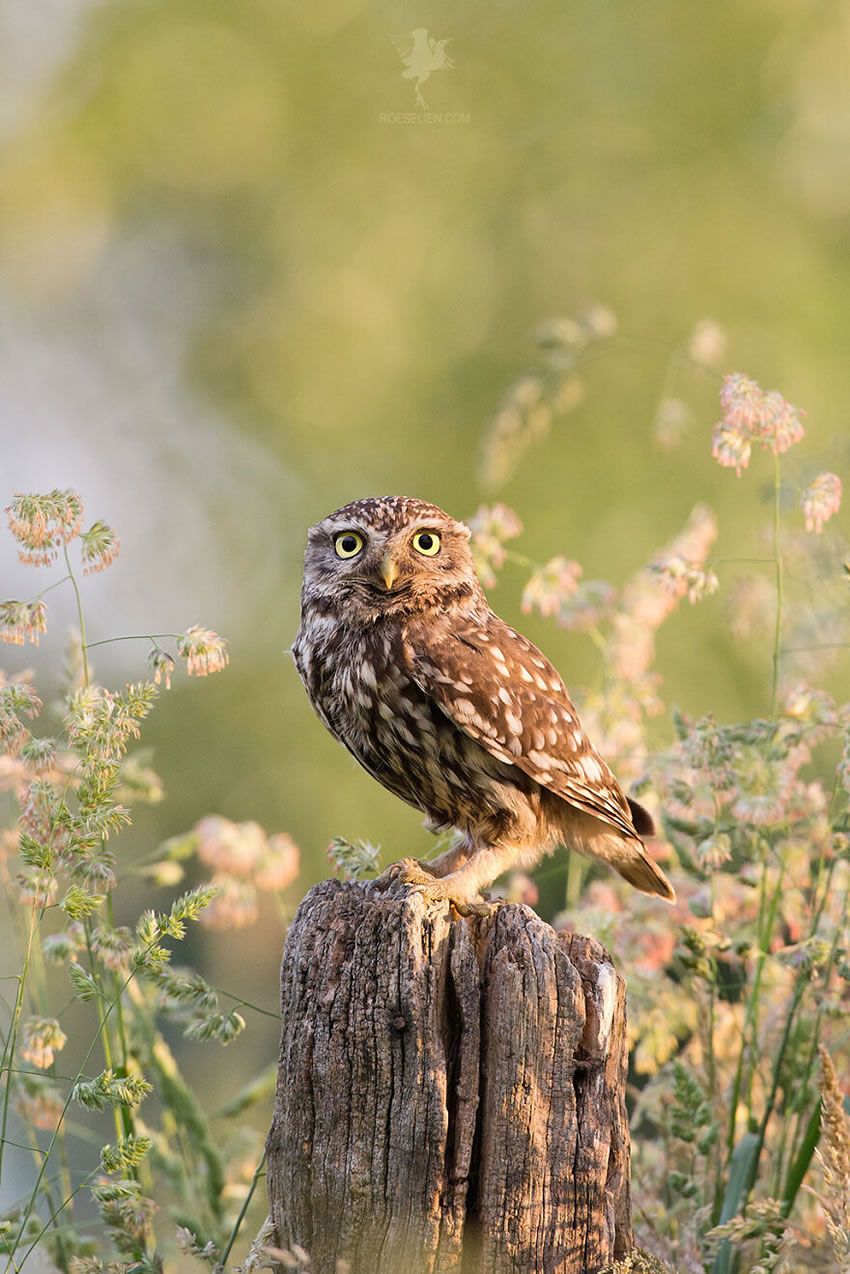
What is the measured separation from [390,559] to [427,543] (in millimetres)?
198

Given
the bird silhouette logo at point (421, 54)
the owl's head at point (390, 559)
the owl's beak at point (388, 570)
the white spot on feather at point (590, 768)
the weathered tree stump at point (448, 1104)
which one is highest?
the bird silhouette logo at point (421, 54)

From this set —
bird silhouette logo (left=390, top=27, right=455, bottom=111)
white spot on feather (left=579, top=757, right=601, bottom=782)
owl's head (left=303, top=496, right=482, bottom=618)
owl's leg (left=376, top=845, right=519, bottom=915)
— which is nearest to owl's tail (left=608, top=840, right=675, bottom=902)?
white spot on feather (left=579, top=757, right=601, bottom=782)

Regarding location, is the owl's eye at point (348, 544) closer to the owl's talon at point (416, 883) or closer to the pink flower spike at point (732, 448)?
the owl's talon at point (416, 883)

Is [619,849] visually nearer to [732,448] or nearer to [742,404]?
[732,448]

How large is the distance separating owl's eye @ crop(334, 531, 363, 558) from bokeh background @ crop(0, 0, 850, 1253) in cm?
485

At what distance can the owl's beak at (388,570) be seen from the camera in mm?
3150

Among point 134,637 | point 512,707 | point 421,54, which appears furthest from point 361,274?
point 134,637

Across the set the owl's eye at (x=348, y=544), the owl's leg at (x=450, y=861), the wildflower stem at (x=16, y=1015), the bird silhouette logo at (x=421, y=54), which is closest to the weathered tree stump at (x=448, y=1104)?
the wildflower stem at (x=16, y=1015)

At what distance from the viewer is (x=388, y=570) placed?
316 cm

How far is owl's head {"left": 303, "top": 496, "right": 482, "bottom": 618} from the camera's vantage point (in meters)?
3.23

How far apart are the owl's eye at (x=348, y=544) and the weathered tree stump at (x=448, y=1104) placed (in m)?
1.23

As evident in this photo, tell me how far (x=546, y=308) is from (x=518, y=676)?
23.5 feet

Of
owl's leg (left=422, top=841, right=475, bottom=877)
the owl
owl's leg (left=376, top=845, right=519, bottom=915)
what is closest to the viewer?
owl's leg (left=376, top=845, right=519, bottom=915)

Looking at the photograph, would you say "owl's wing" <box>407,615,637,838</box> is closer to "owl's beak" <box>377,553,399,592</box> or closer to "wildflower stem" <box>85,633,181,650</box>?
"owl's beak" <box>377,553,399,592</box>
